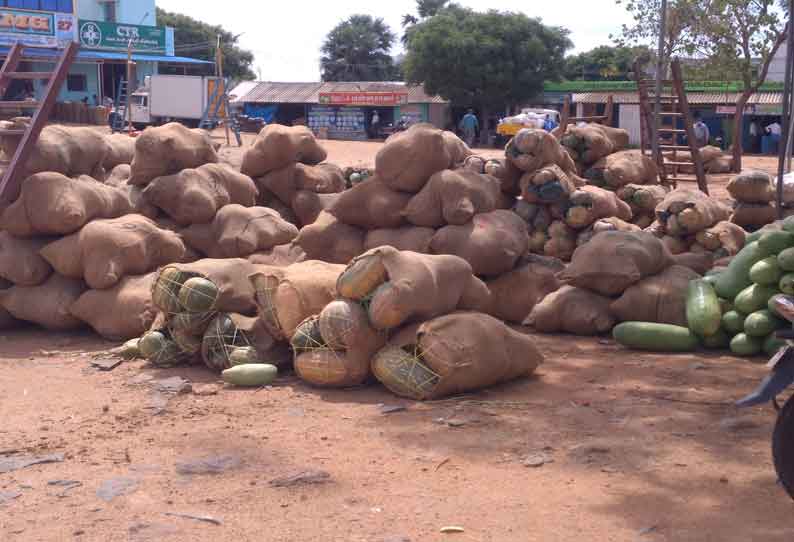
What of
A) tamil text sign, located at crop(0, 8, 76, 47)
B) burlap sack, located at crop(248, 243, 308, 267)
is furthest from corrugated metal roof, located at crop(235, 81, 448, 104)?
burlap sack, located at crop(248, 243, 308, 267)

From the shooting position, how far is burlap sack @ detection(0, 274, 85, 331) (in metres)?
7.34

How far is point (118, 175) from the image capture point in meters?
8.88

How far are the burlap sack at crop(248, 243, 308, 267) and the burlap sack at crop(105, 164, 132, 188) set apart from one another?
65.6 inches

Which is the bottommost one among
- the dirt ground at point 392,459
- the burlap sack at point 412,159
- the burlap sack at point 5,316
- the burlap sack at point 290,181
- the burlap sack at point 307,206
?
the dirt ground at point 392,459

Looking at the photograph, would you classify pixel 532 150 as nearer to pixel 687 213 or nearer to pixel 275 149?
pixel 687 213

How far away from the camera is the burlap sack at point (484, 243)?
715 cm

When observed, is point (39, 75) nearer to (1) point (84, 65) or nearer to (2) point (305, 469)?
(2) point (305, 469)

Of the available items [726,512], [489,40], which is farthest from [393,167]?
[489,40]

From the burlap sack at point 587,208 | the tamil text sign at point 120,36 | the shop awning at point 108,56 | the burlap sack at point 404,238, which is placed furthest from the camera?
the tamil text sign at point 120,36

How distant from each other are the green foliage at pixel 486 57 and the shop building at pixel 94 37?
1119 centimetres

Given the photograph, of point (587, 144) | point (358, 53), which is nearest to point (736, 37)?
point (587, 144)

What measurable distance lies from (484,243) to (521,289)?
62cm

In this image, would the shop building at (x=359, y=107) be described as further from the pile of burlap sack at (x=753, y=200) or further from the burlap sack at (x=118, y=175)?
the pile of burlap sack at (x=753, y=200)

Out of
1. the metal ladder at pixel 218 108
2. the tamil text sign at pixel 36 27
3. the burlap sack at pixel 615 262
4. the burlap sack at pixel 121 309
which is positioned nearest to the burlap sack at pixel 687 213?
the burlap sack at pixel 615 262
